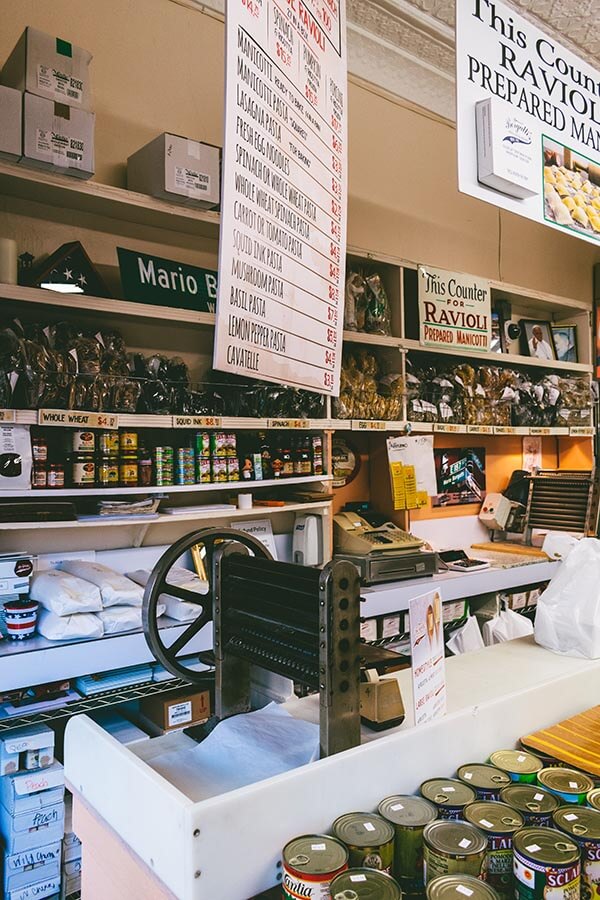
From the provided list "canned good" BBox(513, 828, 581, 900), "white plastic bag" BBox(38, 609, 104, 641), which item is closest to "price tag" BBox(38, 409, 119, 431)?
"white plastic bag" BBox(38, 609, 104, 641)

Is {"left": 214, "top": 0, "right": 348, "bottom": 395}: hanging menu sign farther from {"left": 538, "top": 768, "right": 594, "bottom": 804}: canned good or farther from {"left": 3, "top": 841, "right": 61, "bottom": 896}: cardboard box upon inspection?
{"left": 3, "top": 841, "right": 61, "bottom": 896}: cardboard box

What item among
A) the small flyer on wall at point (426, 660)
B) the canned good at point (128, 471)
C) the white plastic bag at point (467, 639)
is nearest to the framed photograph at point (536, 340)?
the white plastic bag at point (467, 639)

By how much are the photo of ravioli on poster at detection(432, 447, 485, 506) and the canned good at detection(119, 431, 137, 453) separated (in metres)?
2.23

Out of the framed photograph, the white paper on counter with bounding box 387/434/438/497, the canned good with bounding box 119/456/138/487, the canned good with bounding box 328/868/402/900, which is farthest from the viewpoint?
the framed photograph

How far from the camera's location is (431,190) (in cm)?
443

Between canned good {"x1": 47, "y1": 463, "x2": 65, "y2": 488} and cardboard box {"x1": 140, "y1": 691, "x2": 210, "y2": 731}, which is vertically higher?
canned good {"x1": 47, "y1": 463, "x2": 65, "y2": 488}

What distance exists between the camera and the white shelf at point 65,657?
6.92ft

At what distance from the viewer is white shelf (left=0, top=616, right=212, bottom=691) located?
211 centimetres

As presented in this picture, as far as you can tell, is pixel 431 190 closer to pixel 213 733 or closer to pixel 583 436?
pixel 583 436

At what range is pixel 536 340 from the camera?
482 centimetres

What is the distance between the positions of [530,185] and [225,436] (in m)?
1.61

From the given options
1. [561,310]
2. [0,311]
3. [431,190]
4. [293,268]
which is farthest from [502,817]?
[561,310]

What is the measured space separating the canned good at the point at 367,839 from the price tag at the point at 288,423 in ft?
7.04

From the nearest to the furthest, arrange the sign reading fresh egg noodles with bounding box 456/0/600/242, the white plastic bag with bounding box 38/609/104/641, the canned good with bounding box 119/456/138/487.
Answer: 1. the sign reading fresh egg noodles with bounding box 456/0/600/242
2. the white plastic bag with bounding box 38/609/104/641
3. the canned good with bounding box 119/456/138/487
